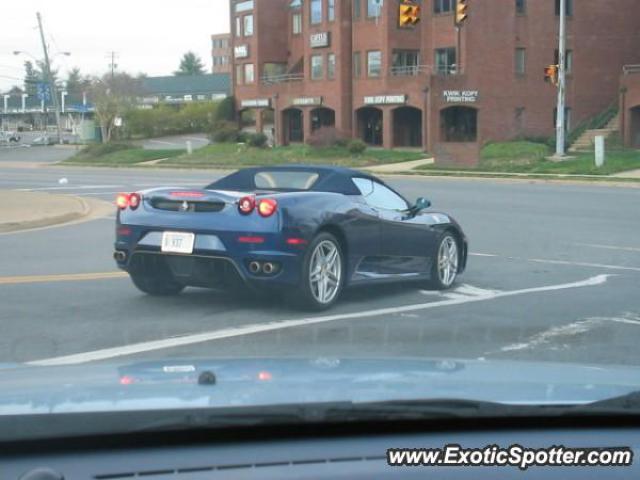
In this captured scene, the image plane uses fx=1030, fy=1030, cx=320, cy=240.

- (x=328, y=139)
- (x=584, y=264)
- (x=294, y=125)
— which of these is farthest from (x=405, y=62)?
(x=584, y=264)

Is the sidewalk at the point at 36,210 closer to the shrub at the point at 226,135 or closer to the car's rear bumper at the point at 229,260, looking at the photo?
the car's rear bumper at the point at 229,260

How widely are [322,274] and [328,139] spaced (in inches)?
1771

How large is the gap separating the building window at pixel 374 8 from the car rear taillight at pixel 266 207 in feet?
164

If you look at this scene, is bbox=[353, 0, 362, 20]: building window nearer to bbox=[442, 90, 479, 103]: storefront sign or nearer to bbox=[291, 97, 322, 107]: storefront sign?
bbox=[291, 97, 322, 107]: storefront sign

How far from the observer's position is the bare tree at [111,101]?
82438 mm

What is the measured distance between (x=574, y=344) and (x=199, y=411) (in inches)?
252

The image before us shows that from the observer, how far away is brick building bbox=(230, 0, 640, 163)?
55.4 m

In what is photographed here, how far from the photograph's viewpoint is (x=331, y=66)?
2453 inches

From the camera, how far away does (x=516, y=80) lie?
5631 centimetres

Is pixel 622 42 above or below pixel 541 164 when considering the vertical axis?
above

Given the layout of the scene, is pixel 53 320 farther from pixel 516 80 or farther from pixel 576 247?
pixel 516 80

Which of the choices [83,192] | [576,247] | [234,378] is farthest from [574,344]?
[83,192]

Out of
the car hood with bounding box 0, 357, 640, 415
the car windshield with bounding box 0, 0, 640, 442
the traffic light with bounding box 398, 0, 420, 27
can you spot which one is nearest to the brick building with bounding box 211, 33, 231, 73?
the car windshield with bounding box 0, 0, 640, 442

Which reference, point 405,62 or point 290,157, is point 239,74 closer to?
point 405,62
